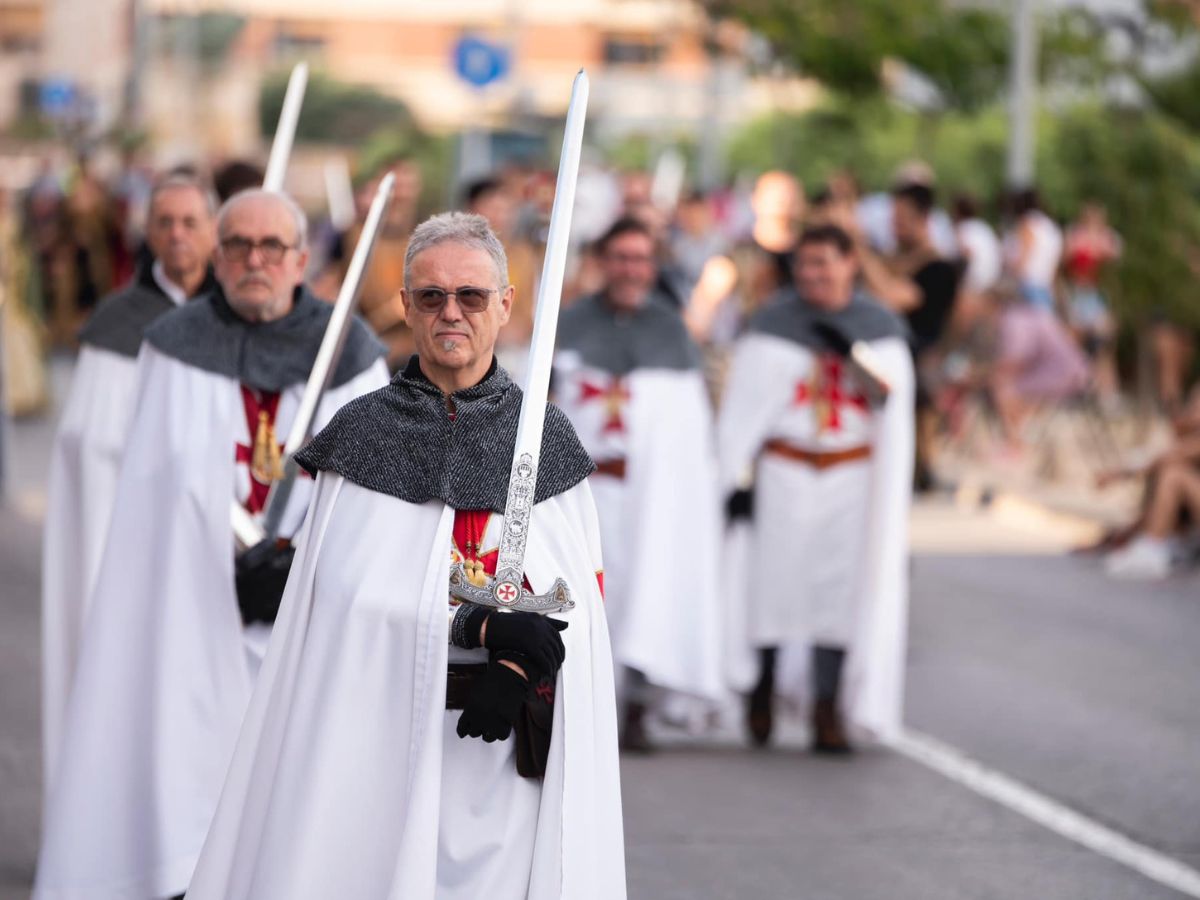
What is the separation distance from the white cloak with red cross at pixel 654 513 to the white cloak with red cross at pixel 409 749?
4.80 m

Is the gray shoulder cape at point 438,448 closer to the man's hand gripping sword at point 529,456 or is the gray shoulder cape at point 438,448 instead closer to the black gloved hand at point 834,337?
the man's hand gripping sword at point 529,456

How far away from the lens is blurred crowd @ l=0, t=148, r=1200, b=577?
43.1ft

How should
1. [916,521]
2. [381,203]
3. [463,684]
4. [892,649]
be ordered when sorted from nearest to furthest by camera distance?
[463,684] → [381,203] → [892,649] → [916,521]

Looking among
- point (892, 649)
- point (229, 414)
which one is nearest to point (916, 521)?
point (892, 649)

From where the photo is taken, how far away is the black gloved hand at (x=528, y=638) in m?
4.76

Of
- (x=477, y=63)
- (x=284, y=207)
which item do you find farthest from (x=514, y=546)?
(x=477, y=63)

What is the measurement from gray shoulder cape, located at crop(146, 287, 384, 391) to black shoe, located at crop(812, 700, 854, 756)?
3.51 meters

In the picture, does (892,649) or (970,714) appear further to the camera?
(970,714)

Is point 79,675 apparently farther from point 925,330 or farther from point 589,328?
point 925,330

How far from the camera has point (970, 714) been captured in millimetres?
10617

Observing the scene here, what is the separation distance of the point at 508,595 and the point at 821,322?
16.5 ft

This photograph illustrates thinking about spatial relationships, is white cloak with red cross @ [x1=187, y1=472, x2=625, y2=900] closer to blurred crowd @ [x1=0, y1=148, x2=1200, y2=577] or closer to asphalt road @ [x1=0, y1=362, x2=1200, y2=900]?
asphalt road @ [x1=0, y1=362, x2=1200, y2=900]

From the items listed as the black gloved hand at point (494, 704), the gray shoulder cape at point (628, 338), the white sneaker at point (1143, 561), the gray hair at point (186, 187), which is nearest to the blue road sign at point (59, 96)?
the white sneaker at point (1143, 561)

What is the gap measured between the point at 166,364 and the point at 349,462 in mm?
1928
